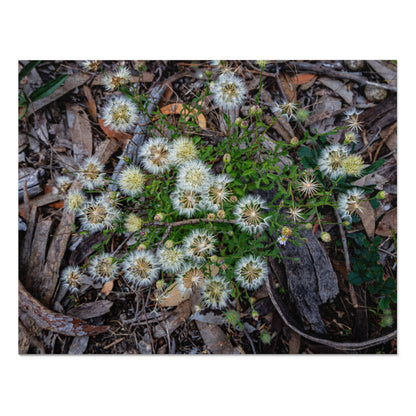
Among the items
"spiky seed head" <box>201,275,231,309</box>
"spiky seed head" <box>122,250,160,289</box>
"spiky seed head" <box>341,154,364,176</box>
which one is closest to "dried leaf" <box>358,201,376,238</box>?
"spiky seed head" <box>341,154,364,176</box>

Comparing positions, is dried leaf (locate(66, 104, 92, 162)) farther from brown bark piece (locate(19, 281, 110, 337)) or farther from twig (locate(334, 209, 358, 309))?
twig (locate(334, 209, 358, 309))

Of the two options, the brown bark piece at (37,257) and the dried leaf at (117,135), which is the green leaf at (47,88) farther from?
the brown bark piece at (37,257)

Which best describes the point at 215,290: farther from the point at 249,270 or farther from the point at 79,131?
the point at 79,131

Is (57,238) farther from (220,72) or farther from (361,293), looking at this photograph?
(361,293)

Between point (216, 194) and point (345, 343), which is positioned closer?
point (216, 194)

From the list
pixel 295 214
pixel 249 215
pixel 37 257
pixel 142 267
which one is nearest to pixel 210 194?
pixel 249 215
